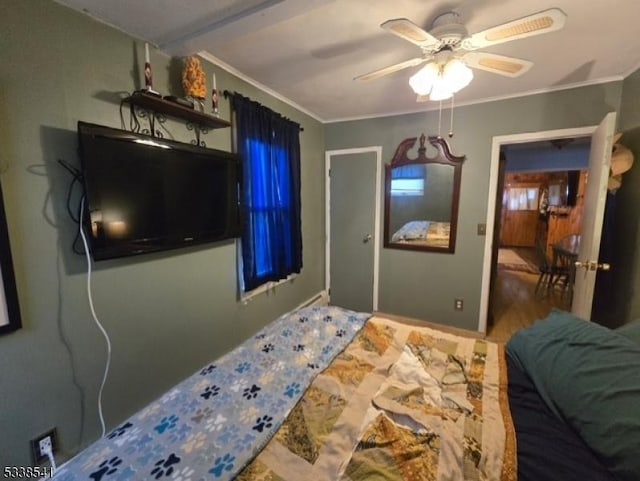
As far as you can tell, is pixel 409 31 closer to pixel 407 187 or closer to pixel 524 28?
pixel 524 28

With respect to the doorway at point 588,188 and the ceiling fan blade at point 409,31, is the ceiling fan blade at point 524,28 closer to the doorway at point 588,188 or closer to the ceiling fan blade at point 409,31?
the ceiling fan blade at point 409,31

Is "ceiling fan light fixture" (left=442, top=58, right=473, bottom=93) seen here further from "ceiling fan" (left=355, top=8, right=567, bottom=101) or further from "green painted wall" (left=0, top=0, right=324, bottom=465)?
"green painted wall" (left=0, top=0, right=324, bottom=465)

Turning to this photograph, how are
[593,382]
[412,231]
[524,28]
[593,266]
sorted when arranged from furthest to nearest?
[412,231] < [593,266] < [524,28] < [593,382]

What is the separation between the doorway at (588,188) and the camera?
1.82 metres

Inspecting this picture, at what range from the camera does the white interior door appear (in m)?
1.80

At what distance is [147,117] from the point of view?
1646 millimetres

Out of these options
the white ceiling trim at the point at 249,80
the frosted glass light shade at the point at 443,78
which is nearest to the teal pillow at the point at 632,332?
the frosted glass light shade at the point at 443,78

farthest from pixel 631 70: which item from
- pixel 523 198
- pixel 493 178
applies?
pixel 523 198

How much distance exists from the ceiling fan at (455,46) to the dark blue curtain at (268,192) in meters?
1.10

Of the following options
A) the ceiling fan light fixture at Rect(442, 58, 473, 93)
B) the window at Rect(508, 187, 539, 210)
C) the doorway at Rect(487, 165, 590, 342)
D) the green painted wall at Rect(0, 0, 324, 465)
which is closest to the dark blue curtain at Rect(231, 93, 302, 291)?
the green painted wall at Rect(0, 0, 324, 465)

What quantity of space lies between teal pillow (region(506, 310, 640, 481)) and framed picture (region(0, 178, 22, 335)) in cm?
223

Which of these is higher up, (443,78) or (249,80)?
(249,80)

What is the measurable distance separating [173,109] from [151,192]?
502 mm

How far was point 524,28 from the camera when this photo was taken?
117 centimetres
